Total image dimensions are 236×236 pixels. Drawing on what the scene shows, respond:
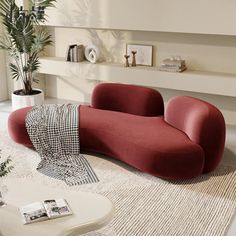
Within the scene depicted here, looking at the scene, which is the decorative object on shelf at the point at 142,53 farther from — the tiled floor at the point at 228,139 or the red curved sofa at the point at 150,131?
the tiled floor at the point at 228,139

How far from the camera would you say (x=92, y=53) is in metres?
4.93

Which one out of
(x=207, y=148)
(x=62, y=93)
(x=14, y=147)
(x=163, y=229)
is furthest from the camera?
(x=62, y=93)

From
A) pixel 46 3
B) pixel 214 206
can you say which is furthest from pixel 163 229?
pixel 46 3

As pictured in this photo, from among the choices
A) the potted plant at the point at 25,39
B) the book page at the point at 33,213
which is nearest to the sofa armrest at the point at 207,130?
the book page at the point at 33,213

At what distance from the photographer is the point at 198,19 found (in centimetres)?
410

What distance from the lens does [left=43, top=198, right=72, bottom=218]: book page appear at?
75.2 inches

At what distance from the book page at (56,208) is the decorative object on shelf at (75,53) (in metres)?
3.21

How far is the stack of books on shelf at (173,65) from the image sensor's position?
4410 mm

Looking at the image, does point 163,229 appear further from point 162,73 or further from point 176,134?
point 162,73

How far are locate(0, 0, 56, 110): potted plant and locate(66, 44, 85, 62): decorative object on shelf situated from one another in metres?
0.39

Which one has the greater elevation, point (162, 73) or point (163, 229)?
point (162, 73)

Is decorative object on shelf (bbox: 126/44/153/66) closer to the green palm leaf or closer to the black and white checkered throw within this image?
the green palm leaf

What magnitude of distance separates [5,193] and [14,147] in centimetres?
166

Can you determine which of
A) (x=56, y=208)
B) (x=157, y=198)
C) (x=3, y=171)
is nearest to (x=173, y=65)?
(x=157, y=198)
